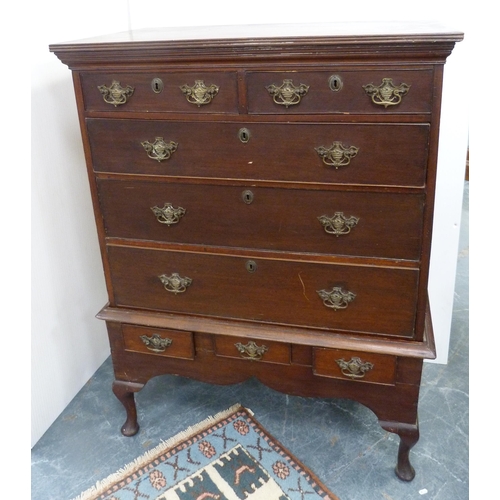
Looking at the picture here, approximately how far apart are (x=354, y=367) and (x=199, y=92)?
91 cm

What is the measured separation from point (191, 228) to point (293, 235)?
1.02 feet

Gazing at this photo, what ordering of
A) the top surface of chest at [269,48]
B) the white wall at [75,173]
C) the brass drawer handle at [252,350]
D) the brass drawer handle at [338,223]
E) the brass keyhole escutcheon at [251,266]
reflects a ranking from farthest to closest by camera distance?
the white wall at [75,173] < the brass drawer handle at [252,350] < the brass keyhole escutcheon at [251,266] < the brass drawer handle at [338,223] < the top surface of chest at [269,48]

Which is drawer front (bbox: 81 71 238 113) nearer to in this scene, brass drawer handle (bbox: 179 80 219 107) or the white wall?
brass drawer handle (bbox: 179 80 219 107)

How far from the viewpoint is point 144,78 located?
1413 millimetres

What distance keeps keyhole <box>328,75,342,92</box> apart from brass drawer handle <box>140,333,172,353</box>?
949mm

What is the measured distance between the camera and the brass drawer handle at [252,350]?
165 centimetres

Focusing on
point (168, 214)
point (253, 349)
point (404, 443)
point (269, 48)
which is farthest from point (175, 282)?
point (404, 443)

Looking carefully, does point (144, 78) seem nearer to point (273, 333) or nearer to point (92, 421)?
point (273, 333)

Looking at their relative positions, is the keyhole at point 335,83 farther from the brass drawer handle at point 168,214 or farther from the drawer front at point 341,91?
the brass drawer handle at point 168,214

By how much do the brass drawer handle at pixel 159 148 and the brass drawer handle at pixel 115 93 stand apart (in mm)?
130

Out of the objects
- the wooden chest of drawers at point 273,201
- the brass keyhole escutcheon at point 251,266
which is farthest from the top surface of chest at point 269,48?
the brass keyhole escutcheon at point 251,266

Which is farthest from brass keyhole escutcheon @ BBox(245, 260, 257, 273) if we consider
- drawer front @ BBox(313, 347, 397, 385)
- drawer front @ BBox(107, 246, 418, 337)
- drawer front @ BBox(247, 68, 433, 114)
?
drawer front @ BBox(247, 68, 433, 114)

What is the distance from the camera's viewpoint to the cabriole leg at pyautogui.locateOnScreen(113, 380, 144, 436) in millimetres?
1846

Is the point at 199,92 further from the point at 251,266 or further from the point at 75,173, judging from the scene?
the point at 75,173
